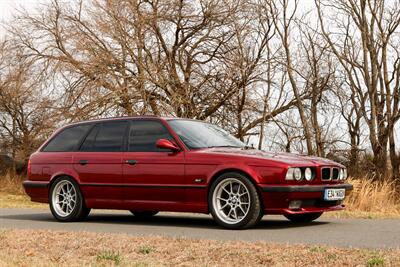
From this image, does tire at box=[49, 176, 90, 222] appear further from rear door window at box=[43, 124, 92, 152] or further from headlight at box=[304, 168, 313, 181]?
headlight at box=[304, 168, 313, 181]

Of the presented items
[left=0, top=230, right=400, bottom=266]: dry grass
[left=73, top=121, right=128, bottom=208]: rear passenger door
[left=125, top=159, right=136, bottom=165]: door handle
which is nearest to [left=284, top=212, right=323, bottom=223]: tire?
[left=125, top=159, right=136, bottom=165]: door handle

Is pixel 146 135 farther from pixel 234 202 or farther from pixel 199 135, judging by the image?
pixel 234 202

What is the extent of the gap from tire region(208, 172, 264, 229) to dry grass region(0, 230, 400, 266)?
4.84ft

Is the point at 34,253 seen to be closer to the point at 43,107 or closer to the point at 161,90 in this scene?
the point at 161,90

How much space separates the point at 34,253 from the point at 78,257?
0.58m

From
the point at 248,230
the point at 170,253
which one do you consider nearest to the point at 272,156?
the point at 248,230

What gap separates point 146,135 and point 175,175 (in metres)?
0.99

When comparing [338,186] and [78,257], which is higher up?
[338,186]

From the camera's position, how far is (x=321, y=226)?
10047 mm

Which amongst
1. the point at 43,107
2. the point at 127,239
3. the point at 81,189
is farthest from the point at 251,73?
the point at 127,239

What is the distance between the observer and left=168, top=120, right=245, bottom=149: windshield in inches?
403

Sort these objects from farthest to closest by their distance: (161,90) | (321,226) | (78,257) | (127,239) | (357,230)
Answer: (161,90), (321,226), (357,230), (127,239), (78,257)

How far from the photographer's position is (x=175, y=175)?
393 inches

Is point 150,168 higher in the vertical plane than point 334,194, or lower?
higher
